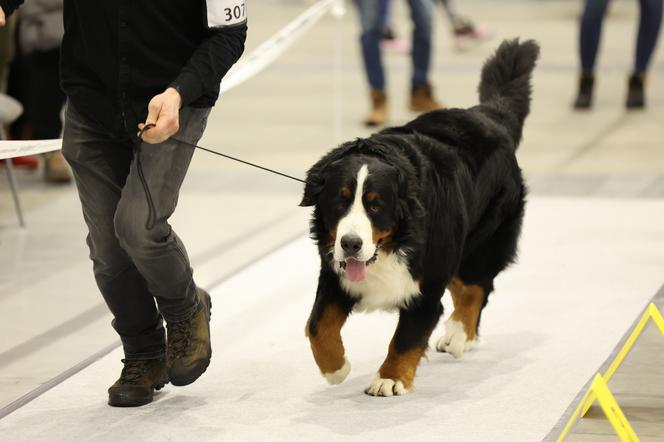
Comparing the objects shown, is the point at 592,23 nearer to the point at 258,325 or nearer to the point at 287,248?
the point at 287,248

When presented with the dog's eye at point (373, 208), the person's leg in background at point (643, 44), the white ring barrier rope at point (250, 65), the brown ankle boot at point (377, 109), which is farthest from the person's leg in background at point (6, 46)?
the person's leg in background at point (643, 44)

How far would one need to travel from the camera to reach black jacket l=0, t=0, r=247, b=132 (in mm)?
Result: 3328

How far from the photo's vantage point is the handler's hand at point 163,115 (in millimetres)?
3189

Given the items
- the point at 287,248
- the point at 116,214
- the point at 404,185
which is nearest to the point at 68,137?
the point at 116,214

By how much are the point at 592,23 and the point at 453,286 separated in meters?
4.48

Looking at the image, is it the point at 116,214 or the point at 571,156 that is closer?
the point at 116,214

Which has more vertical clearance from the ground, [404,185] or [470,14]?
[404,185]

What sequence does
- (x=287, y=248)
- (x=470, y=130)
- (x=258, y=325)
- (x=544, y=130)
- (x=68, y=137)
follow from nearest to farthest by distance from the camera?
(x=68, y=137) → (x=470, y=130) → (x=258, y=325) → (x=287, y=248) → (x=544, y=130)

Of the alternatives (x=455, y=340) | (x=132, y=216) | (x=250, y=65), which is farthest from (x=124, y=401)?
(x=250, y=65)

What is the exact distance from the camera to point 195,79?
10.8 ft

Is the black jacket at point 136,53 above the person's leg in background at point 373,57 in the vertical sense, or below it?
above

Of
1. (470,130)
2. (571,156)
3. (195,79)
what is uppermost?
(195,79)

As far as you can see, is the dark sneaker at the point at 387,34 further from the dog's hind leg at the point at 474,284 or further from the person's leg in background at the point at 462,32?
the dog's hind leg at the point at 474,284

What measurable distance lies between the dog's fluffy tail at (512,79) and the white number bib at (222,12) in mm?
1284
